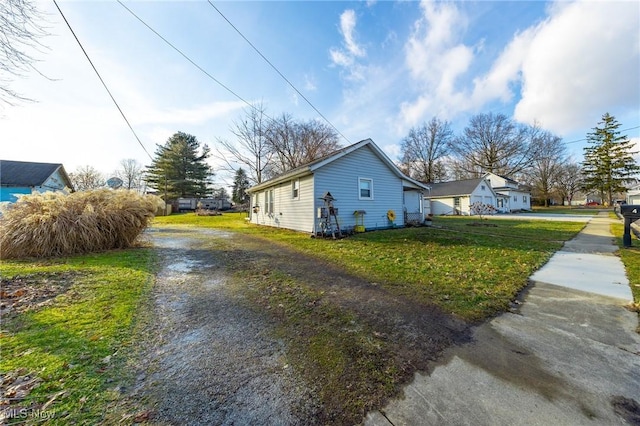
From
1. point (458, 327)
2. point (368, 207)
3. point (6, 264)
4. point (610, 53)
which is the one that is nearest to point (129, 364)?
point (458, 327)

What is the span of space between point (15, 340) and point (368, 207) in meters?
10.9

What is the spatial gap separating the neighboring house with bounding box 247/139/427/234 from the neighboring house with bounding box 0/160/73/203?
59.4 ft

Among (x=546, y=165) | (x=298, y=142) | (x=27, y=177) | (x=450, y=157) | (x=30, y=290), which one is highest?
(x=450, y=157)

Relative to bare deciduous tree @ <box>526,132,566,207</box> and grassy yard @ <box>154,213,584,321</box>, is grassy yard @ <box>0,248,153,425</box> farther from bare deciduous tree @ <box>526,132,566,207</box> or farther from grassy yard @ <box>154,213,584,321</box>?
bare deciduous tree @ <box>526,132,566,207</box>

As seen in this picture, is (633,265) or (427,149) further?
(427,149)

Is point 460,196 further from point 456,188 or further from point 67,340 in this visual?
point 67,340

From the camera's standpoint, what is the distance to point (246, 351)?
7.57 ft

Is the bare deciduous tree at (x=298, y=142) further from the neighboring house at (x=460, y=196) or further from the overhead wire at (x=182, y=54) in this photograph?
the overhead wire at (x=182, y=54)

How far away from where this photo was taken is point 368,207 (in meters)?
11.7

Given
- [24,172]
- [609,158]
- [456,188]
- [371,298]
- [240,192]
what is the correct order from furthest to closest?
[240,192] → [609,158] → [456,188] → [24,172] → [371,298]

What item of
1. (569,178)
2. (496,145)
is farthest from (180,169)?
(569,178)

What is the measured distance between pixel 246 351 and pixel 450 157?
145 feet

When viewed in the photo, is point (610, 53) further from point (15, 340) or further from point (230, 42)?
point (15, 340)

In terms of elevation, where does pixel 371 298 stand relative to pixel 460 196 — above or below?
below
